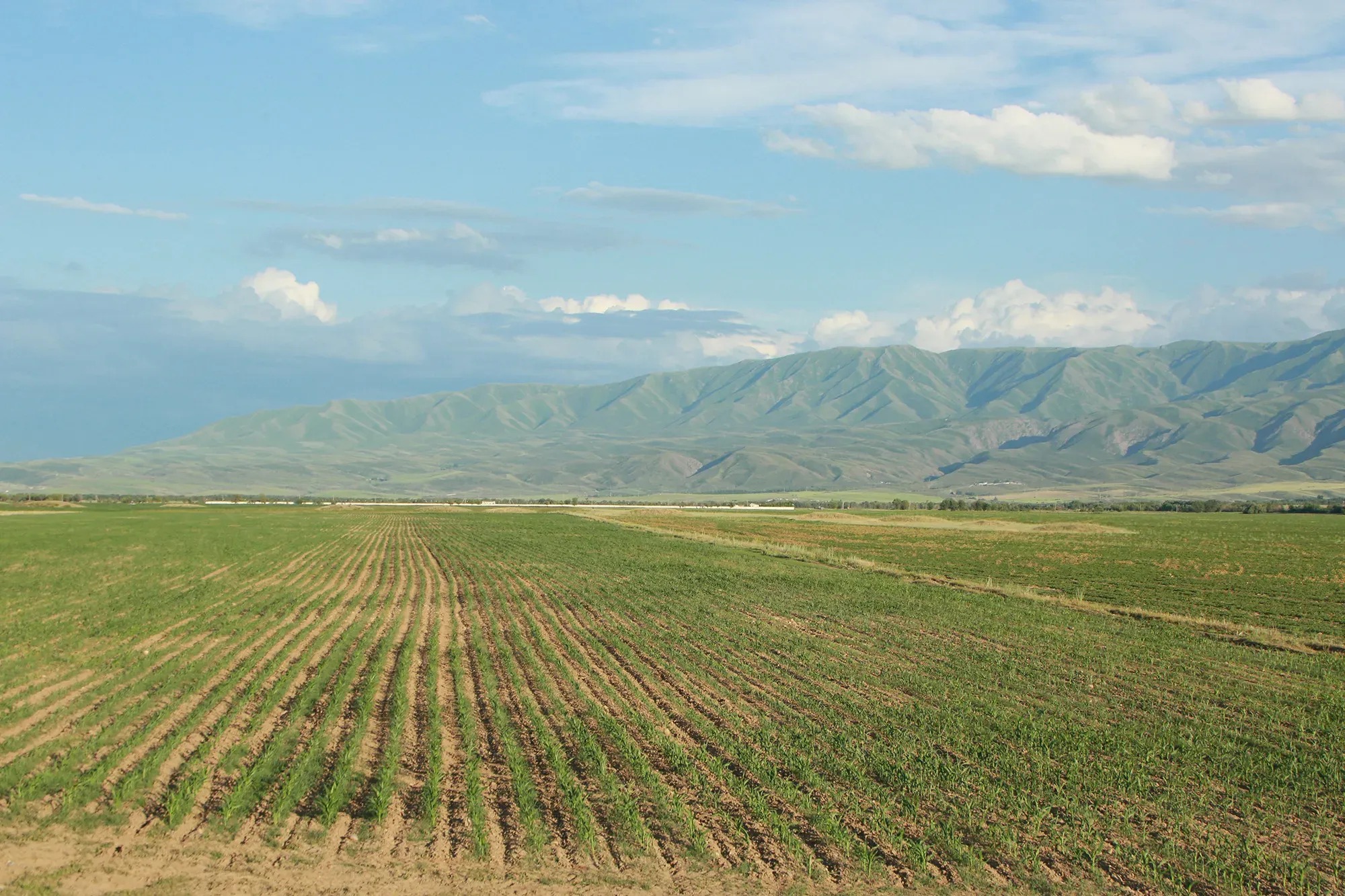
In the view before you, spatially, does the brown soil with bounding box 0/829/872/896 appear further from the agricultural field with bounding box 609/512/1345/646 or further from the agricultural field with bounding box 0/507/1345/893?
the agricultural field with bounding box 609/512/1345/646

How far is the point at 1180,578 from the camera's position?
4625 cm

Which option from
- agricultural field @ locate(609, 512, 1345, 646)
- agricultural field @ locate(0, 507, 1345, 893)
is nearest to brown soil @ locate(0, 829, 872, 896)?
agricultural field @ locate(0, 507, 1345, 893)

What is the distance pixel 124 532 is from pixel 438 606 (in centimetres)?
4617

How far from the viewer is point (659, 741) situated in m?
15.6

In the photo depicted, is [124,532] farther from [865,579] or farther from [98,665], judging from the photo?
[98,665]

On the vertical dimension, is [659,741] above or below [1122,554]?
above

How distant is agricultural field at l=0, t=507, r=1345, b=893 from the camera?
11.4 meters

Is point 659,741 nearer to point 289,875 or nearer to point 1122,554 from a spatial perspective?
point 289,875

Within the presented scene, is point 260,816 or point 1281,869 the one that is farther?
point 260,816

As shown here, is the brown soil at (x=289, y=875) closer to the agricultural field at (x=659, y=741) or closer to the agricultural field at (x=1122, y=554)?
the agricultural field at (x=659, y=741)

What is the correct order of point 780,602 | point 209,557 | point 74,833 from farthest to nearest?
point 209,557
point 780,602
point 74,833

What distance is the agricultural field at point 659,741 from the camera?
37.2 feet

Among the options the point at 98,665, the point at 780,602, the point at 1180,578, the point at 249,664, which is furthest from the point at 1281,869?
the point at 1180,578

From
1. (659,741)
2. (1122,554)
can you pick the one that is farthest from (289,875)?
(1122,554)
